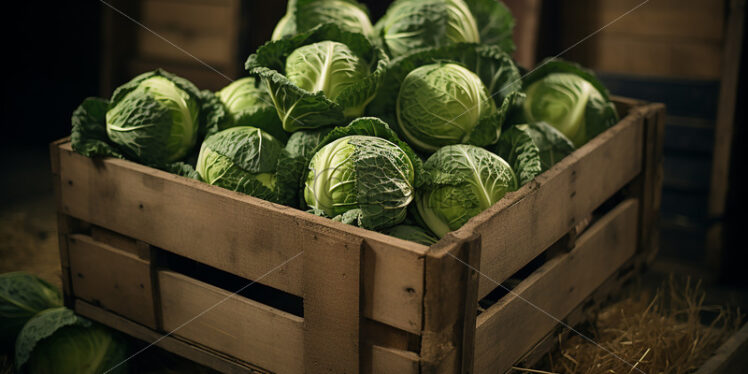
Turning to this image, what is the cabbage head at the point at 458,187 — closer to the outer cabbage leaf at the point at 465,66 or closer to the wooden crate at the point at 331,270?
the wooden crate at the point at 331,270

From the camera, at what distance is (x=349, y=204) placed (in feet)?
6.75

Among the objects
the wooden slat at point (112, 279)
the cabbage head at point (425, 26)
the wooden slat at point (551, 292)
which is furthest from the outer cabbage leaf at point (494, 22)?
the wooden slat at point (112, 279)

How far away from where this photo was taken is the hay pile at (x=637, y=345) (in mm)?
2529

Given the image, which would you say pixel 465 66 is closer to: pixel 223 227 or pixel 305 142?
pixel 305 142

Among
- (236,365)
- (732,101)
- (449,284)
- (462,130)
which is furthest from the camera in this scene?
(732,101)

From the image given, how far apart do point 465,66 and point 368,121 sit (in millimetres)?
616

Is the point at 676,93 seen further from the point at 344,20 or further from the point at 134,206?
the point at 134,206

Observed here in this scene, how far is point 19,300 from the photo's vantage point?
8.83ft

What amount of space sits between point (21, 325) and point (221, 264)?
1069mm

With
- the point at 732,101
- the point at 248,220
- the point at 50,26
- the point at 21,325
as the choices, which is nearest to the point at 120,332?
the point at 21,325

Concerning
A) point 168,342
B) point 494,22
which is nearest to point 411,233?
point 168,342

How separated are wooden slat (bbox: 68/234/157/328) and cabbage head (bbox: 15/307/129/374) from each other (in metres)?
0.11

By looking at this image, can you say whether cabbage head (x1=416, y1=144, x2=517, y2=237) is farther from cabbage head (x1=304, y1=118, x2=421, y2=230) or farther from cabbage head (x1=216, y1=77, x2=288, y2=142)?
cabbage head (x1=216, y1=77, x2=288, y2=142)

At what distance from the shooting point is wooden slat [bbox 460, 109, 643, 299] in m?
1.95
